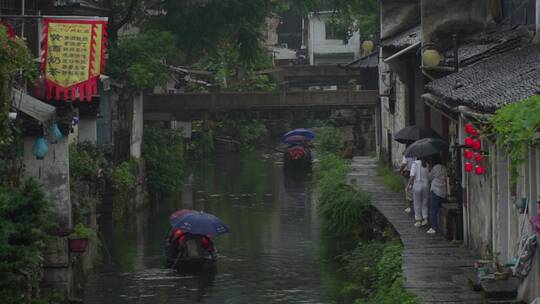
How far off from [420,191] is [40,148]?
7988mm

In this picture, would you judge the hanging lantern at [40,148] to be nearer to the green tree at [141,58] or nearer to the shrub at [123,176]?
the shrub at [123,176]

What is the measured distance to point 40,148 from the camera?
23.4 metres

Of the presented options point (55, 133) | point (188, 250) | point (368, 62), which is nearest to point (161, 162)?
point (368, 62)

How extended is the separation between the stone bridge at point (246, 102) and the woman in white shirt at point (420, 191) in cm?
2333

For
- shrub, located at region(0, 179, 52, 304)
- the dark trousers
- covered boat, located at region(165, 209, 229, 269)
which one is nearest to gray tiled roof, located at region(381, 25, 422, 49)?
covered boat, located at region(165, 209, 229, 269)

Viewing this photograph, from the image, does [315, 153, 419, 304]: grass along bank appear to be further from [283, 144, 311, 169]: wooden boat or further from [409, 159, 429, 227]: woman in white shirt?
[283, 144, 311, 169]: wooden boat

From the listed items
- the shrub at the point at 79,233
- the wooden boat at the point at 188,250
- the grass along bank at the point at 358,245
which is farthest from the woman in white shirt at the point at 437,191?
the shrub at the point at 79,233

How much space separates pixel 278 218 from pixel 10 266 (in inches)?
892

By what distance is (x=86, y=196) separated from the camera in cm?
2977

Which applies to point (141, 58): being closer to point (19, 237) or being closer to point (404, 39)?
point (404, 39)

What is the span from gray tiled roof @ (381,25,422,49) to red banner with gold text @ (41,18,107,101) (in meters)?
10.1

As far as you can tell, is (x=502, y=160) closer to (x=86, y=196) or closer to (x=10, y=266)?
(x=10, y=266)

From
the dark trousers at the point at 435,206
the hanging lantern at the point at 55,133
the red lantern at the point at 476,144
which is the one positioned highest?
the hanging lantern at the point at 55,133

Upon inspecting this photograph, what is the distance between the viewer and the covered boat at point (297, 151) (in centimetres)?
5697
